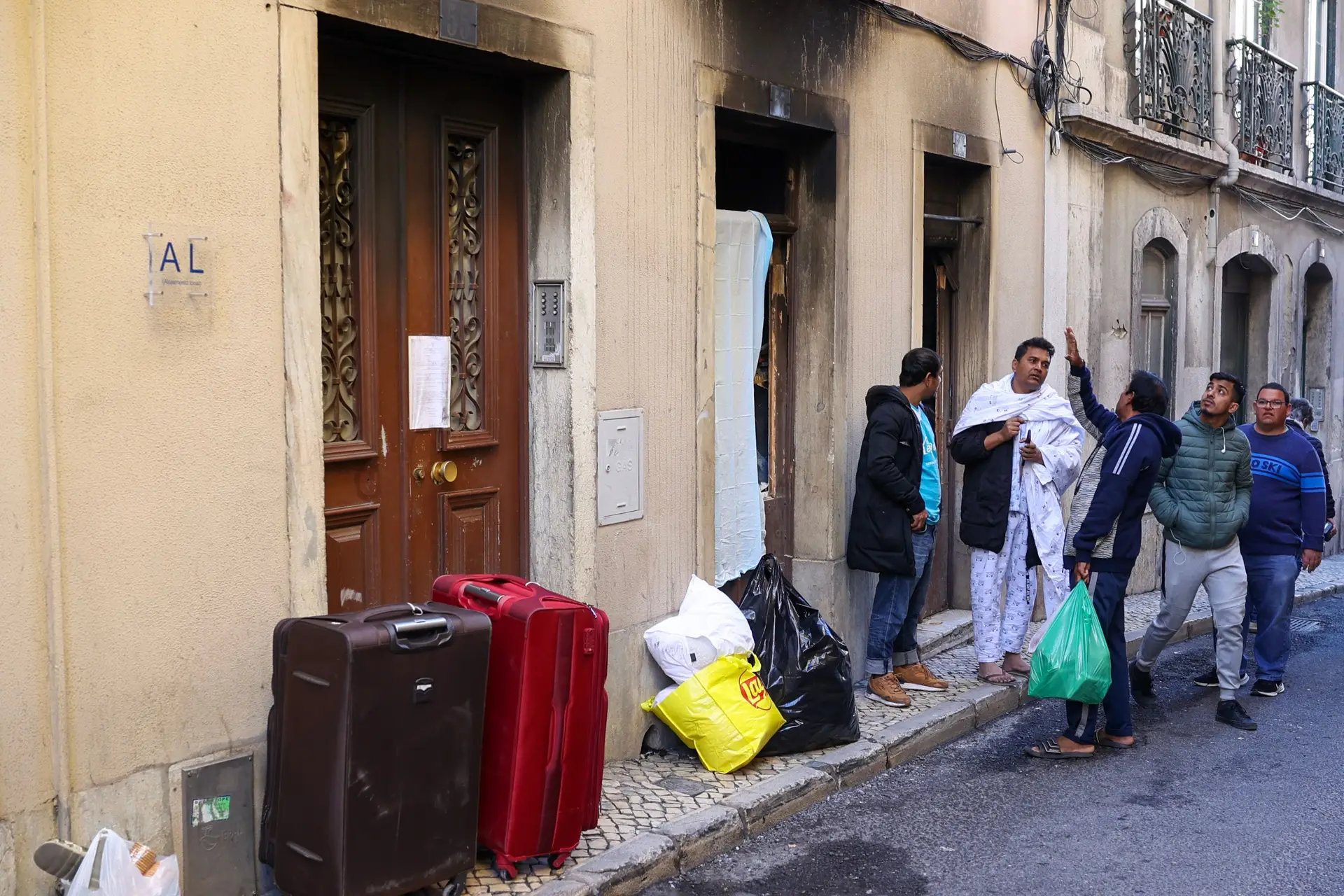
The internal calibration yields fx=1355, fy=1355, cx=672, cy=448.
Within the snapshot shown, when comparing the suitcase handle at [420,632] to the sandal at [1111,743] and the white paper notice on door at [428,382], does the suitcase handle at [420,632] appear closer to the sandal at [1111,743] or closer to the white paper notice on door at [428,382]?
the white paper notice on door at [428,382]

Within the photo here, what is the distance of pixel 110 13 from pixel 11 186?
620mm

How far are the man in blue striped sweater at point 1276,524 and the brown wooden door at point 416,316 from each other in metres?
4.68

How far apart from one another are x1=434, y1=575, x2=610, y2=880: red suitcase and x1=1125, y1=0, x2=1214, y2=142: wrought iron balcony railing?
8578 mm

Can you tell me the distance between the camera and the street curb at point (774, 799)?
4.85m

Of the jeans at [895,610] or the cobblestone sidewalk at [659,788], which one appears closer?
the cobblestone sidewalk at [659,788]

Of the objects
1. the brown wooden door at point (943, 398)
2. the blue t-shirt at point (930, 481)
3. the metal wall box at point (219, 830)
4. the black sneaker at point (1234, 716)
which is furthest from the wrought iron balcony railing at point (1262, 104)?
the metal wall box at point (219, 830)

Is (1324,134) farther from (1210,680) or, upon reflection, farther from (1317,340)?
(1210,680)

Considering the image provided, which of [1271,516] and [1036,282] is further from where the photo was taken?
[1036,282]

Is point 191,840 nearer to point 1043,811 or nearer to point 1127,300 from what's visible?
point 1043,811

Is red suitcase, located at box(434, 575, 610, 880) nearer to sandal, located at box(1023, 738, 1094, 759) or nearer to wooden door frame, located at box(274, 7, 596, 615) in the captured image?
wooden door frame, located at box(274, 7, 596, 615)

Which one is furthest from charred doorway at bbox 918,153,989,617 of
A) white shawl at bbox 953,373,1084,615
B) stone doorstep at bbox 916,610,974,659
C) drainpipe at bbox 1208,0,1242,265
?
drainpipe at bbox 1208,0,1242,265

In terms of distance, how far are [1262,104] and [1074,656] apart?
9.50 meters

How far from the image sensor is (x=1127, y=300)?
1126cm

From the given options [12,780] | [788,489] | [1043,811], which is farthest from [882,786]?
[12,780]
